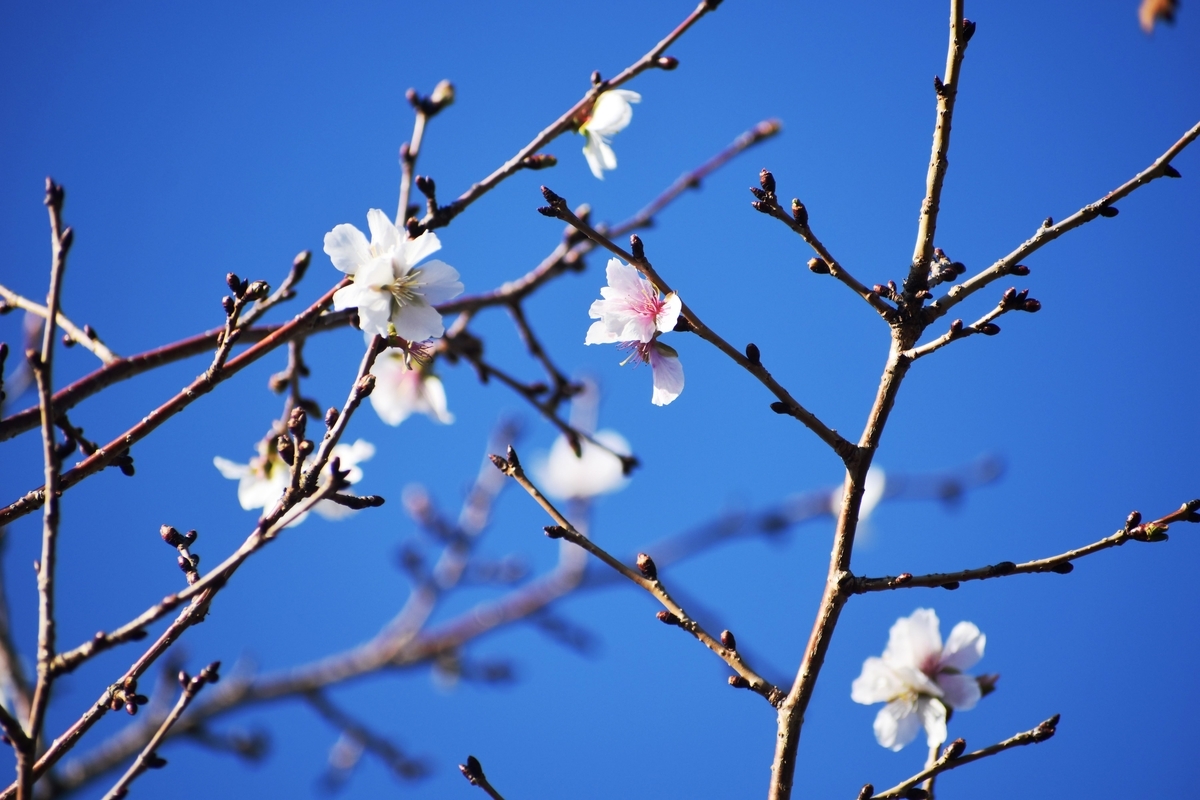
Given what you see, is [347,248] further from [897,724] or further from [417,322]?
[897,724]

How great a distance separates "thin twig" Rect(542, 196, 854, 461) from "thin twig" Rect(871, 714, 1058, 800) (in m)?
0.55

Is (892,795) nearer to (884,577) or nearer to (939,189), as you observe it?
(884,577)

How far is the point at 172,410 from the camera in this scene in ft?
5.32

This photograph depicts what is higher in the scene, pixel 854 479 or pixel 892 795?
pixel 854 479

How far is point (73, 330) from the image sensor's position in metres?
1.96

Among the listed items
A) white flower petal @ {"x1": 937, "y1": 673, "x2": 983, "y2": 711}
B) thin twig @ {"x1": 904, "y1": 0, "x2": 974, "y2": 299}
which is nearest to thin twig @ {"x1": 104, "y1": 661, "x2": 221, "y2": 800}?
thin twig @ {"x1": 904, "y1": 0, "x2": 974, "y2": 299}

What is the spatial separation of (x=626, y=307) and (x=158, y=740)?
107 centimetres

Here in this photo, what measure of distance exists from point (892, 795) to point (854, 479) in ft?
1.78

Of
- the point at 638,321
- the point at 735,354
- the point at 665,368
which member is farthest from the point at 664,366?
the point at 735,354

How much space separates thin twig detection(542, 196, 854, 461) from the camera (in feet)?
4.88

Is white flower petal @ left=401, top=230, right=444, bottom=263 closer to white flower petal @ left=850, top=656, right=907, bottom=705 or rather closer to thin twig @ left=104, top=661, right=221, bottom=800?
thin twig @ left=104, top=661, right=221, bottom=800

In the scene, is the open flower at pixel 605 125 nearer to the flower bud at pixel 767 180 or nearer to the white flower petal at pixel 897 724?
the flower bud at pixel 767 180

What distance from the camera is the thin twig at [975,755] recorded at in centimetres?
155

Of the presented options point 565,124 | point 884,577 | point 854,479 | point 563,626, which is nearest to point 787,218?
point 854,479
